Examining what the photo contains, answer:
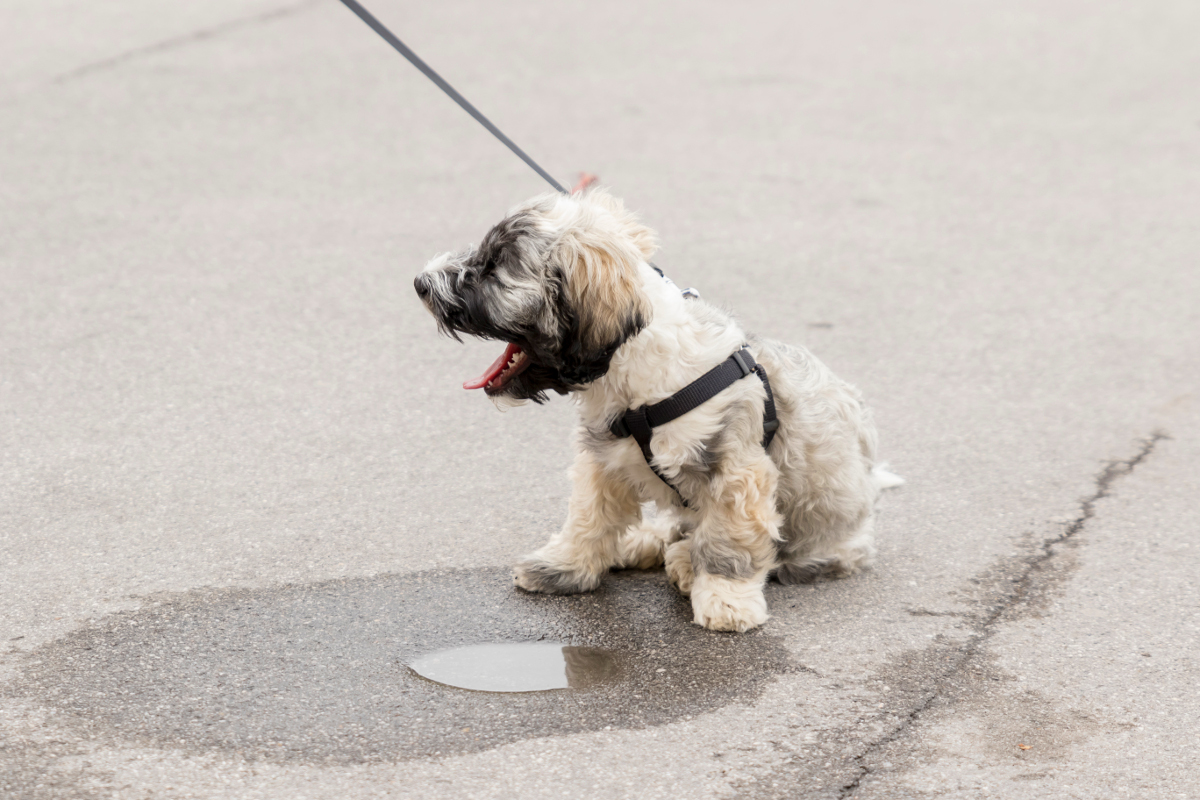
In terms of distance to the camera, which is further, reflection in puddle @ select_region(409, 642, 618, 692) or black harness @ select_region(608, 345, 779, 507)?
black harness @ select_region(608, 345, 779, 507)

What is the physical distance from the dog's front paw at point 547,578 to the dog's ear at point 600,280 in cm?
90

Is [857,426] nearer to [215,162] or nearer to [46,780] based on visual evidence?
[46,780]

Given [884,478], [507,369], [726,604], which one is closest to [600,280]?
[507,369]

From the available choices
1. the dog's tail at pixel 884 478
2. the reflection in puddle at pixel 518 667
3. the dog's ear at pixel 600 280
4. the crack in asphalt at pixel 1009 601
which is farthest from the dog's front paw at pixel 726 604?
the dog's ear at pixel 600 280

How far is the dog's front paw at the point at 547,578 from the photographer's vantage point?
4.06 metres

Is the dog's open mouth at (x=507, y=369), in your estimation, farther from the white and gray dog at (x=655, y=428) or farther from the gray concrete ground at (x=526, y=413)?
the gray concrete ground at (x=526, y=413)

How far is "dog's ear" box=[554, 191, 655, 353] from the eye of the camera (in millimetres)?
3432

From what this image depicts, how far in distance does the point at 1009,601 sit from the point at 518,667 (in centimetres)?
163

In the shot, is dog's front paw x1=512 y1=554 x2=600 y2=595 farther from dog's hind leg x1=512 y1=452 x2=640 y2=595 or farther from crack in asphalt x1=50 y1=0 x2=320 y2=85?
crack in asphalt x1=50 y1=0 x2=320 y2=85

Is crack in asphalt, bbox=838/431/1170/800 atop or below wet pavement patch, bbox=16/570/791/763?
atop

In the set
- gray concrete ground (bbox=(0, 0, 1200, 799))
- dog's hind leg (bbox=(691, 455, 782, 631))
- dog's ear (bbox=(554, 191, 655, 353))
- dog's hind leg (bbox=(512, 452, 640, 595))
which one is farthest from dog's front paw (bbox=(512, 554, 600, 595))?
dog's ear (bbox=(554, 191, 655, 353))

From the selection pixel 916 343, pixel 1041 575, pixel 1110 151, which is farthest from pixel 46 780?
pixel 1110 151

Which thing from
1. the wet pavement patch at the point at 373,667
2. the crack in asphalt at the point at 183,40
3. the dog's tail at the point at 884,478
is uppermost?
the crack in asphalt at the point at 183,40

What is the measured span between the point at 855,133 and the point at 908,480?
5044 millimetres
